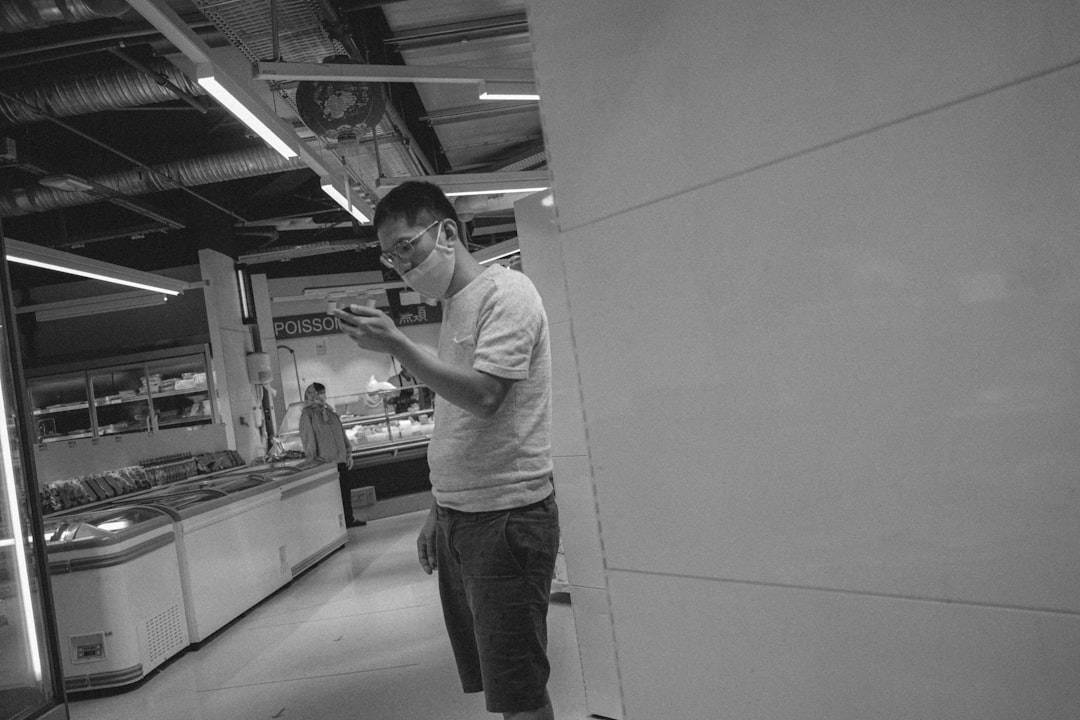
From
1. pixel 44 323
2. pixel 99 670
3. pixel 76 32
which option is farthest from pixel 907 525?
pixel 44 323

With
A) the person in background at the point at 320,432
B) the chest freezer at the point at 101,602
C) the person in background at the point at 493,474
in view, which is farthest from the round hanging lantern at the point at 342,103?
the person in background at the point at 320,432

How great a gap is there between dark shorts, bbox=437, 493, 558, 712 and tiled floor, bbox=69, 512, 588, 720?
1578 mm

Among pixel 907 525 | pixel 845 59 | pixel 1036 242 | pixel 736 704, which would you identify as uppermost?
pixel 845 59

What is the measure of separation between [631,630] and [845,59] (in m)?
0.90

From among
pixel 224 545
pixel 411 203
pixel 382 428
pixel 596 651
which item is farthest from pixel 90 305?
pixel 411 203

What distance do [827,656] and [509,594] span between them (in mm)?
931

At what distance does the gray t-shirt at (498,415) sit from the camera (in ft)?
6.29

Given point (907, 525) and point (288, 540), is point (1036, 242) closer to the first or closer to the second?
point (907, 525)

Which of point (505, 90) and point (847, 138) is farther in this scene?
point (505, 90)

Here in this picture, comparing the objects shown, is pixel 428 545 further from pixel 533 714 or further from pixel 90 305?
pixel 90 305

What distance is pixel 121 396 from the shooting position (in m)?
11.8

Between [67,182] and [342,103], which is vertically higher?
[67,182]

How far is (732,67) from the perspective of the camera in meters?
1.10

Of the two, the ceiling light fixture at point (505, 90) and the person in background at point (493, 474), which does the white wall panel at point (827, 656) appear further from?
the ceiling light fixture at point (505, 90)
